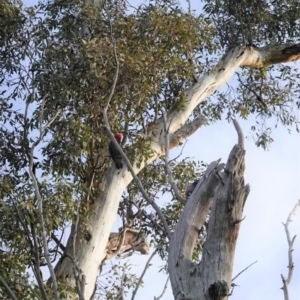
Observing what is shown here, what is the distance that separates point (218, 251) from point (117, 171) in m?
4.23

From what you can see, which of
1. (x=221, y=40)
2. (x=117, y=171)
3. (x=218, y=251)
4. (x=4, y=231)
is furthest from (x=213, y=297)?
(x=221, y=40)

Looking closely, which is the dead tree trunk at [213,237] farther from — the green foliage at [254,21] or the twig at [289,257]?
the green foliage at [254,21]

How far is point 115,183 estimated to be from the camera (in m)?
7.30

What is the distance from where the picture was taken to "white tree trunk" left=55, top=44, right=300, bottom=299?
6.88 m

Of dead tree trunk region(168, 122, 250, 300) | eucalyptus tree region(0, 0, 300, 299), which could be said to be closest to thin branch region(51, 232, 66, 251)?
eucalyptus tree region(0, 0, 300, 299)

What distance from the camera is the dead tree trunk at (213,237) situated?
3074 mm

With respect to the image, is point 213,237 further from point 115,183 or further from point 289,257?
point 115,183

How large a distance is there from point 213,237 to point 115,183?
422 centimetres

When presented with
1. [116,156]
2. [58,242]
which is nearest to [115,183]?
[116,156]

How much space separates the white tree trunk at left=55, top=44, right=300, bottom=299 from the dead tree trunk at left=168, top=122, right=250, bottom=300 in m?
2.36

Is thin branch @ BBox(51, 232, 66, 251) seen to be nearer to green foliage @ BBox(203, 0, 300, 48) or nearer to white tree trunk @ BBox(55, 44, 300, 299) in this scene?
white tree trunk @ BBox(55, 44, 300, 299)

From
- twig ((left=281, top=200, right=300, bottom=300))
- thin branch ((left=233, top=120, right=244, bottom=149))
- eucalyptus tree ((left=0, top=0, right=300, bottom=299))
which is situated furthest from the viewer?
eucalyptus tree ((left=0, top=0, right=300, bottom=299))

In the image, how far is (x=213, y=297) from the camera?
3033mm

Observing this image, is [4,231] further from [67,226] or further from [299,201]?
[299,201]
